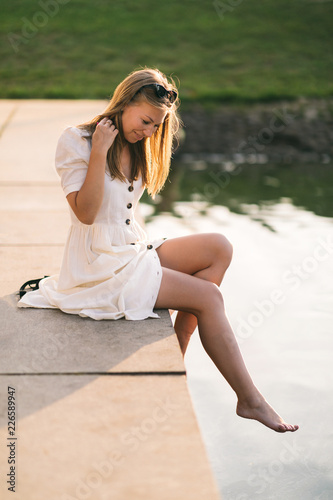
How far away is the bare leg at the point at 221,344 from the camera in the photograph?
2.91 meters

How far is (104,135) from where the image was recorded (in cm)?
308

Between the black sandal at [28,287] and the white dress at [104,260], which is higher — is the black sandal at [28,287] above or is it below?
below

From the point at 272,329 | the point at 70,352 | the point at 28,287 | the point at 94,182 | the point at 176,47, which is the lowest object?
the point at 176,47

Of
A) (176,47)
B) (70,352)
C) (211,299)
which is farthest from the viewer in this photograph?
(176,47)

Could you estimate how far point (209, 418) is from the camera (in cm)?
330

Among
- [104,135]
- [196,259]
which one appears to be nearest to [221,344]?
[196,259]

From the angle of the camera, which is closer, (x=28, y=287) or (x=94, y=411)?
(x=94, y=411)

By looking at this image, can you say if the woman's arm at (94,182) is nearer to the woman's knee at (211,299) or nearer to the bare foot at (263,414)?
the woman's knee at (211,299)

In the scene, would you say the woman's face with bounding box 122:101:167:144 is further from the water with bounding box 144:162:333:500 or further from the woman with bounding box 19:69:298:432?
the water with bounding box 144:162:333:500

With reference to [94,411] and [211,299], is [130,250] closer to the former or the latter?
[211,299]

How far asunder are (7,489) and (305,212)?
5506 millimetres

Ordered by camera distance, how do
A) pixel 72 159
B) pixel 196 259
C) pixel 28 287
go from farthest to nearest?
pixel 28 287 < pixel 196 259 < pixel 72 159

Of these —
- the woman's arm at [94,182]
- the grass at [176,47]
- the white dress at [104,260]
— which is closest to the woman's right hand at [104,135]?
the woman's arm at [94,182]

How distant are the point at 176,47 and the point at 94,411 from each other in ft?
44.6
